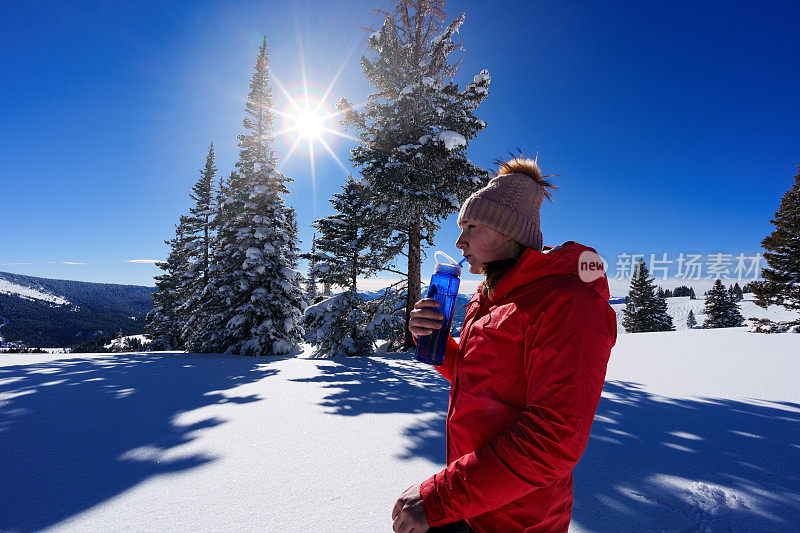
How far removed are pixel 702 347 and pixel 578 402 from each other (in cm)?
1210

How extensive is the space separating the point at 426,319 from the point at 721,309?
4567cm

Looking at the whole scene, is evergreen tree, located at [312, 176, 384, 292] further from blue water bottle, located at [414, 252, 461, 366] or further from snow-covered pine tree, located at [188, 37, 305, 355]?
blue water bottle, located at [414, 252, 461, 366]

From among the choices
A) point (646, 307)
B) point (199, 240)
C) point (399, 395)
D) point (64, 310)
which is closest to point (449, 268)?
point (399, 395)

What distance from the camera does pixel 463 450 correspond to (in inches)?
50.2

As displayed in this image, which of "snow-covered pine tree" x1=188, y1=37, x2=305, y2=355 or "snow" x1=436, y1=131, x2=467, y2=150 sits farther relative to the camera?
"snow-covered pine tree" x1=188, y1=37, x2=305, y2=355

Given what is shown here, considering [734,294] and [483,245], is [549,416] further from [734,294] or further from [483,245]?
[734,294]

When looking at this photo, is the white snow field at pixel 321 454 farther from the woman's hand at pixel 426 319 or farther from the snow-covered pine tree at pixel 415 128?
the snow-covered pine tree at pixel 415 128

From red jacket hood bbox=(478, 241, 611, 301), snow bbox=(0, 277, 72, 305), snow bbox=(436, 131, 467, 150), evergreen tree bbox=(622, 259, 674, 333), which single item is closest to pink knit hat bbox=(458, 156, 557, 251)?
red jacket hood bbox=(478, 241, 611, 301)

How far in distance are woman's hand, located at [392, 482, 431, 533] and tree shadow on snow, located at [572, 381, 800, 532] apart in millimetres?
1693

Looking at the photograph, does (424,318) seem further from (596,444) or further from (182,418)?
(182,418)

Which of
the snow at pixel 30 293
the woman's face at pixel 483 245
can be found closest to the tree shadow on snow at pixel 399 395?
the woman's face at pixel 483 245

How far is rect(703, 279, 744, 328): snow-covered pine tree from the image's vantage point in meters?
31.1

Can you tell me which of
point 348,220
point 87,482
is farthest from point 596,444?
point 348,220

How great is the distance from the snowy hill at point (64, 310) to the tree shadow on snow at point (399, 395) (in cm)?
12001
